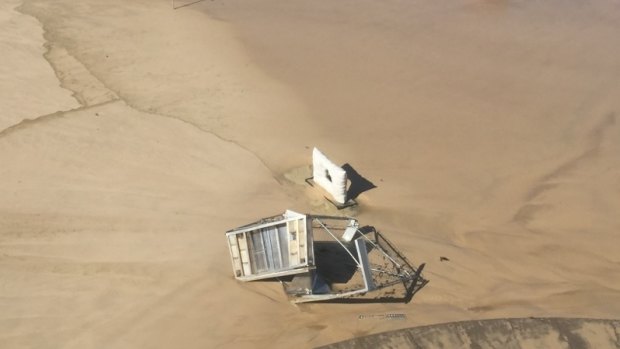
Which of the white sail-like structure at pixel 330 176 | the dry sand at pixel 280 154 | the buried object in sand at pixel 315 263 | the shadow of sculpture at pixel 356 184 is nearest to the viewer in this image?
the buried object in sand at pixel 315 263

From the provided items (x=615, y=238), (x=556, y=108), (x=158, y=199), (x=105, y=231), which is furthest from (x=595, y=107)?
(x=105, y=231)

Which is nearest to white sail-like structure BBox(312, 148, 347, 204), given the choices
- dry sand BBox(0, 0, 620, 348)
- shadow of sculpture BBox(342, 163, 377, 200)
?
dry sand BBox(0, 0, 620, 348)

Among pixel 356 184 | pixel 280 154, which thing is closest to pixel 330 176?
pixel 356 184

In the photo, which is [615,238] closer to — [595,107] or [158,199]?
[595,107]

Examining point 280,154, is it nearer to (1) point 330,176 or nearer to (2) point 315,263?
(1) point 330,176

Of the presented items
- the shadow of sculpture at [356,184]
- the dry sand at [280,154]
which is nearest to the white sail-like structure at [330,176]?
the dry sand at [280,154]

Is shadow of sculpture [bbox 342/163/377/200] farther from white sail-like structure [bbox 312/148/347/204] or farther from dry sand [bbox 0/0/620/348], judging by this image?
white sail-like structure [bbox 312/148/347/204]

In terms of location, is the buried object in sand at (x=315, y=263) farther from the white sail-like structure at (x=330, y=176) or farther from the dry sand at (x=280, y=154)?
the white sail-like structure at (x=330, y=176)

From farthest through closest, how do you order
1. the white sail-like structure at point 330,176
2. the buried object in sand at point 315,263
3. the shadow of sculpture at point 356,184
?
the shadow of sculpture at point 356,184, the white sail-like structure at point 330,176, the buried object in sand at point 315,263
